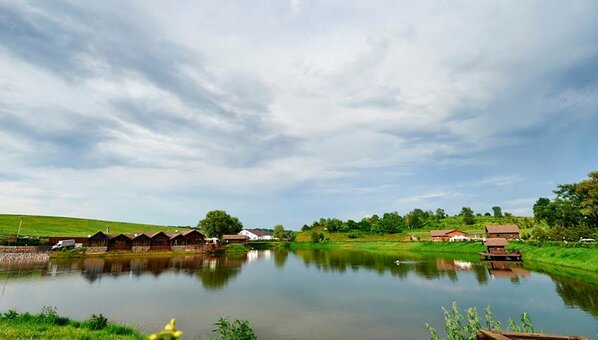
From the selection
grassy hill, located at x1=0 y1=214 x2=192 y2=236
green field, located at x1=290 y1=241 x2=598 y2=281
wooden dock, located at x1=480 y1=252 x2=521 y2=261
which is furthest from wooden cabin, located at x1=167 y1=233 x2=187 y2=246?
wooden dock, located at x1=480 y1=252 x2=521 y2=261

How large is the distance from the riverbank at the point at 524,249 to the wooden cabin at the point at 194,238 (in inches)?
1647

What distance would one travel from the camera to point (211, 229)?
118 meters

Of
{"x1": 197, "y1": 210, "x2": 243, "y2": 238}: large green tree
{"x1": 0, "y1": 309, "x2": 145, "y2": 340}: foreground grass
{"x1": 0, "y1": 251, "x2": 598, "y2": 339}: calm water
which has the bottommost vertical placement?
{"x1": 0, "y1": 251, "x2": 598, "y2": 339}: calm water

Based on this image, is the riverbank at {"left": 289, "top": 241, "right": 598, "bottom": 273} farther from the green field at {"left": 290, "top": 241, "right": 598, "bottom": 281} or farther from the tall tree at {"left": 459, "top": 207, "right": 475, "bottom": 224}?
the tall tree at {"left": 459, "top": 207, "right": 475, "bottom": 224}

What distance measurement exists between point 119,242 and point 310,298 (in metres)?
72.9

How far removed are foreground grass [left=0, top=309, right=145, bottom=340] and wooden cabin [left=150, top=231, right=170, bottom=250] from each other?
74890mm

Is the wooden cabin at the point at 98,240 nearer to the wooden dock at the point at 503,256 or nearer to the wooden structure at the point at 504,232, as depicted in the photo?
the wooden dock at the point at 503,256

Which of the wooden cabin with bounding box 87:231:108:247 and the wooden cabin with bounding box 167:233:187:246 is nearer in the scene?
the wooden cabin with bounding box 87:231:108:247

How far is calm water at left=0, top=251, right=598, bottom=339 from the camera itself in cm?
2360

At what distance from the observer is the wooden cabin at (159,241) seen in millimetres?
89500

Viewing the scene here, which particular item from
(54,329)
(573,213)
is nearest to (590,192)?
(573,213)

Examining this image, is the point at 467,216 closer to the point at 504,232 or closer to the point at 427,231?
the point at 427,231

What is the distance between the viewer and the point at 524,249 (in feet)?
221

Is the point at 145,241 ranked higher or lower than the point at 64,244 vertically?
higher
